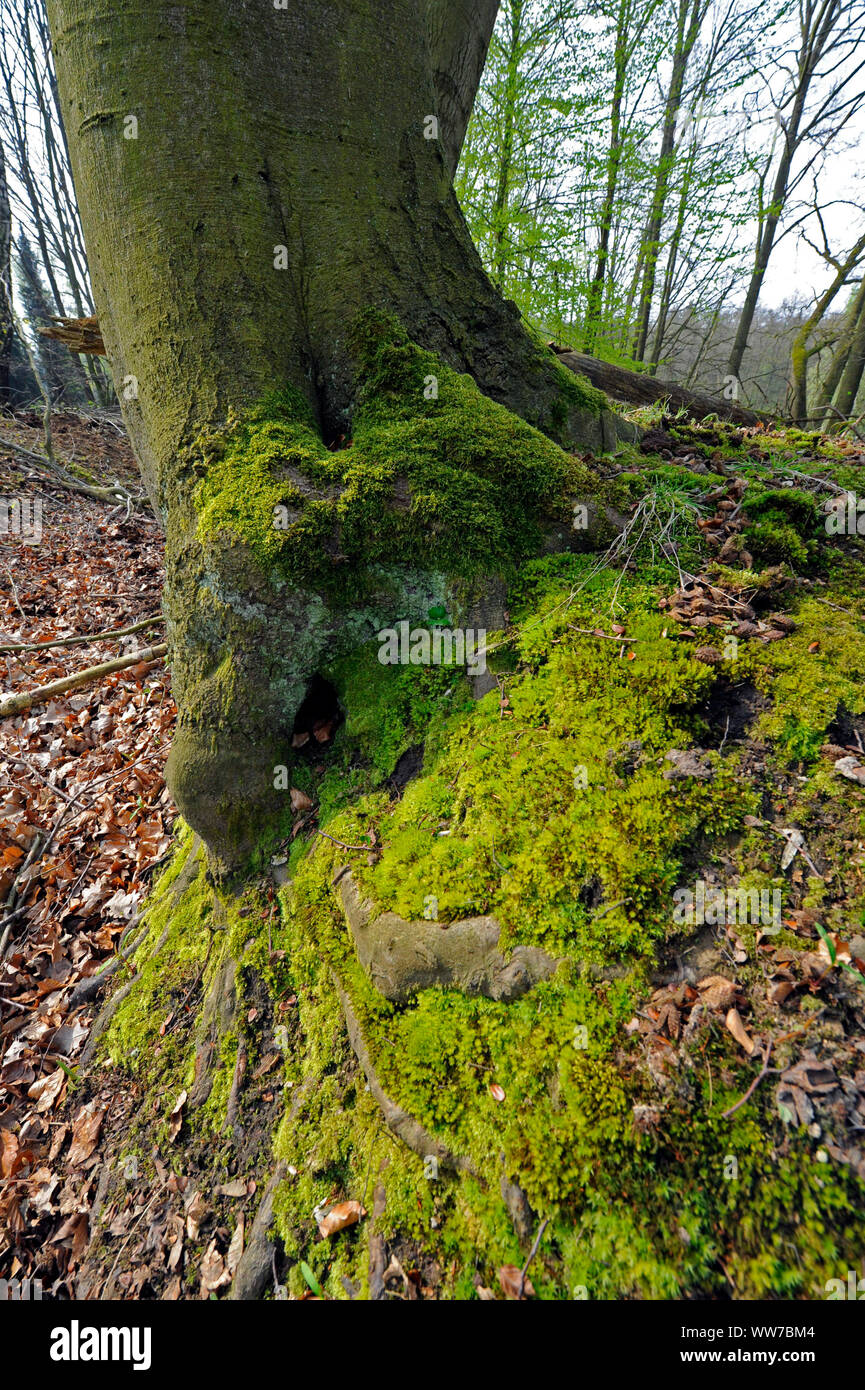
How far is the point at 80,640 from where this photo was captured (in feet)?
17.6

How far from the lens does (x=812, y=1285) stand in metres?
1.22

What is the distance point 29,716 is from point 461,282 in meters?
4.79

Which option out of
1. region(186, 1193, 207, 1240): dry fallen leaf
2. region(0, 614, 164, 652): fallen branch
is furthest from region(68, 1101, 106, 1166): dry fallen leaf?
region(0, 614, 164, 652): fallen branch

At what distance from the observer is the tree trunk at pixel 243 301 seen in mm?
2641

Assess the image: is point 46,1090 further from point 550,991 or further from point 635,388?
point 635,388

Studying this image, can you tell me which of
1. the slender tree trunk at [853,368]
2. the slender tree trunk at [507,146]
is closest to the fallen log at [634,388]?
the slender tree trunk at [507,146]

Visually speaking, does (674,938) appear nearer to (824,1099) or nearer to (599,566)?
(824,1099)

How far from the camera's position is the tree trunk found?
104 inches

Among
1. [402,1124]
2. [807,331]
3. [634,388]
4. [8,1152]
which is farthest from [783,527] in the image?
[807,331]

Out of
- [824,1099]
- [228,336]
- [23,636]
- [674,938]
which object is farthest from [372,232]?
[23,636]

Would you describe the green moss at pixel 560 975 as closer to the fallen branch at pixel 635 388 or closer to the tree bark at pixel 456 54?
the tree bark at pixel 456 54

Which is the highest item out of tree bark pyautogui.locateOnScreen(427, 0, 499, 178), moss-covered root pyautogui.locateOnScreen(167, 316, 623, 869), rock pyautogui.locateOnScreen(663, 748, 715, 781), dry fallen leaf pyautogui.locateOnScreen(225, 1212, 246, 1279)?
tree bark pyautogui.locateOnScreen(427, 0, 499, 178)

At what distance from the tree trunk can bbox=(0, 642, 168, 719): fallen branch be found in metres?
2.53

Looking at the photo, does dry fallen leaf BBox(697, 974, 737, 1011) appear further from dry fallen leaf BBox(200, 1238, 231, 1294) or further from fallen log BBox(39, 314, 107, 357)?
fallen log BBox(39, 314, 107, 357)
